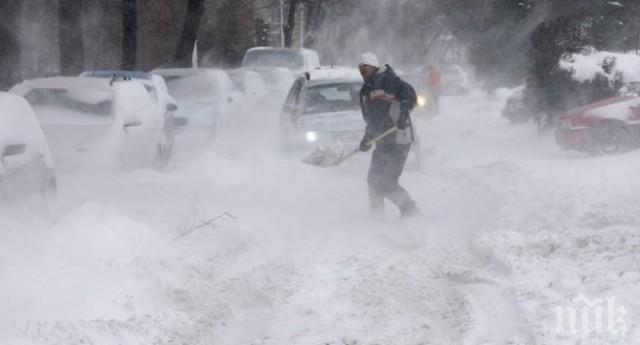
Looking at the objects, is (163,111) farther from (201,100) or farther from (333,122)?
(201,100)

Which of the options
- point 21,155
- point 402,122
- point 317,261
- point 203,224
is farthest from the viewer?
point 402,122

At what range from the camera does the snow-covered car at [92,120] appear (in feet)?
40.5

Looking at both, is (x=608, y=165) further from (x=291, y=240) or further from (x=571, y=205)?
(x=291, y=240)

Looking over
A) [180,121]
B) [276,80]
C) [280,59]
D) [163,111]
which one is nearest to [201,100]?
[180,121]

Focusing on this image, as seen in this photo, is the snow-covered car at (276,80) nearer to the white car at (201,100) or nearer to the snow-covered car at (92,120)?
the white car at (201,100)

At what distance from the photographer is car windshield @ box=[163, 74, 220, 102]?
66.6 feet

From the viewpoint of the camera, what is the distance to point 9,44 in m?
26.2

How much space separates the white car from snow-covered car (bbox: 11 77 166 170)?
4636 mm

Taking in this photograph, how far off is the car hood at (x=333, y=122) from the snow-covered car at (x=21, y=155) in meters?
4.75

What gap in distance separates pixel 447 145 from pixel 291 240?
35.0ft

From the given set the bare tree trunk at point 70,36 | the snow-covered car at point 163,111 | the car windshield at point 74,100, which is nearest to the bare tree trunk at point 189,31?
the bare tree trunk at point 70,36

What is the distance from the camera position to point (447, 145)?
1984cm

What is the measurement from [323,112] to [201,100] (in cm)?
606

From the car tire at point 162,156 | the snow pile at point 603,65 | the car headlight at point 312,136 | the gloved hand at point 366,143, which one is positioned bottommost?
the car tire at point 162,156
